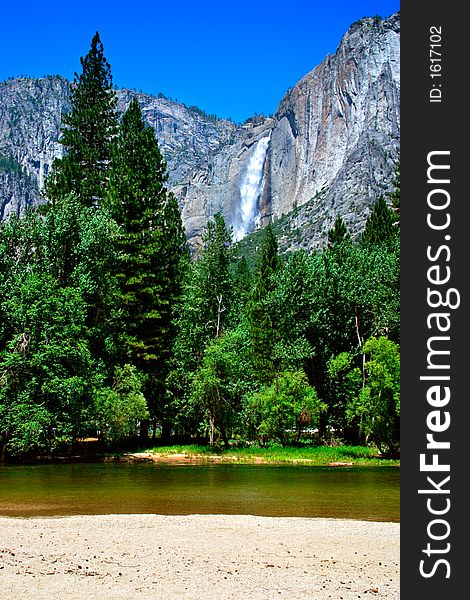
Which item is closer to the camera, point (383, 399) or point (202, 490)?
point (202, 490)

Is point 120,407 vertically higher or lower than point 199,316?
lower

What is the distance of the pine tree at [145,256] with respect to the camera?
39.8 m

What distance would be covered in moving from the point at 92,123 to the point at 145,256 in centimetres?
1542

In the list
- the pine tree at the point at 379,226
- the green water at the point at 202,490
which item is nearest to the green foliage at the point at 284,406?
the green water at the point at 202,490

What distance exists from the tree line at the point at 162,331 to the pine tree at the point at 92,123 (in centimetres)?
166

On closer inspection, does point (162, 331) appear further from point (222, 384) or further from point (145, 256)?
point (222, 384)

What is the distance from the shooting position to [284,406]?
117ft

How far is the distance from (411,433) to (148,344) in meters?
35.4

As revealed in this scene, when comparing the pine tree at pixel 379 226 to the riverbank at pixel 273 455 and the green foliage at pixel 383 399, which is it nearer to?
the green foliage at pixel 383 399

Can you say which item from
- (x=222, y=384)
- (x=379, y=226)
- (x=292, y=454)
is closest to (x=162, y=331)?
(x=222, y=384)

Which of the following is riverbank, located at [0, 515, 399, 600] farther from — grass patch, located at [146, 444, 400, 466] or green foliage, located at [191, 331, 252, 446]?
green foliage, located at [191, 331, 252, 446]

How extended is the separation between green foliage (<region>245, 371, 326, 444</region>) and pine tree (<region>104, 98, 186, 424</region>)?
21.5 feet

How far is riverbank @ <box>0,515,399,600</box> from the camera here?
914 centimetres

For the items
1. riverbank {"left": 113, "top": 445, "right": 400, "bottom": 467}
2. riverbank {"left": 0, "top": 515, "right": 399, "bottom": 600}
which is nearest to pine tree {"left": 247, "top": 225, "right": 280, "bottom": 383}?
riverbank {"left": 113, "top": 445, "right": 400, "bottom": 467}
